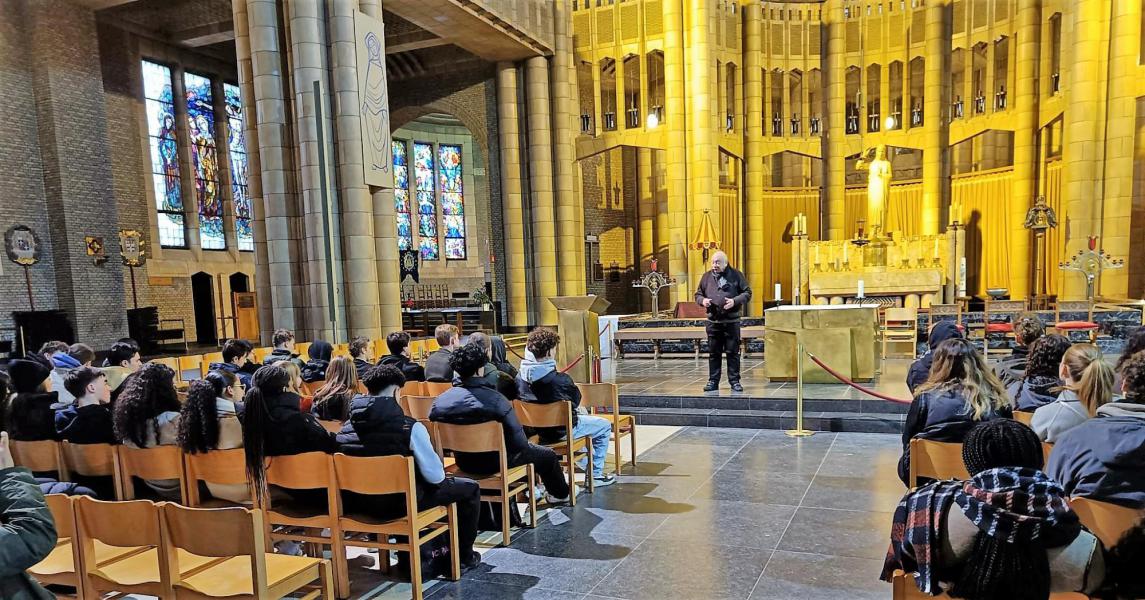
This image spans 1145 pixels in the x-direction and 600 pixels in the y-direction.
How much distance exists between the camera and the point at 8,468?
5.06 ft

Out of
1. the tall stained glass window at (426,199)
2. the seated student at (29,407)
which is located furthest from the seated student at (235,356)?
the tall stained glass window at (426,199)

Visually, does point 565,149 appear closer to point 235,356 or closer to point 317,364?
point 317,364

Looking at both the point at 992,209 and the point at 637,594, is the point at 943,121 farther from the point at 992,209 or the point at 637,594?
the point at 637,594

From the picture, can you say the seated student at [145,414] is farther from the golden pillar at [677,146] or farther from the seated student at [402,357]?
the golden pillar at [677,146]

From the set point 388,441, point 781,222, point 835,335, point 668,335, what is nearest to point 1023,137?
point 781,222

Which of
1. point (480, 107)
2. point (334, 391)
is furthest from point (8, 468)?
point (480, 107)

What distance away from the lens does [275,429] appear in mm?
3029

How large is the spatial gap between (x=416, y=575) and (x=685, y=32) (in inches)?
551

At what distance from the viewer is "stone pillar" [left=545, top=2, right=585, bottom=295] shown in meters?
14.8

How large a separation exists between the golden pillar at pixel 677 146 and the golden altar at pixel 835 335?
24.5 ft

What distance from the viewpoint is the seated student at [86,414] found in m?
3.33

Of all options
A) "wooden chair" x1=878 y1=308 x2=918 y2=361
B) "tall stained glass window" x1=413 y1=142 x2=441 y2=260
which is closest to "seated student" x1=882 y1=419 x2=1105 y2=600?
"wooden chair" x1=878 y1=308 x2=918 y2=361

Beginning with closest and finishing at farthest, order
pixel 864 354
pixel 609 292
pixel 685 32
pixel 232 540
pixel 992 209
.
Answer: pixel 232 540, pixel 864 354, pixel 685 32, pixel 992 209, pixel 609 292

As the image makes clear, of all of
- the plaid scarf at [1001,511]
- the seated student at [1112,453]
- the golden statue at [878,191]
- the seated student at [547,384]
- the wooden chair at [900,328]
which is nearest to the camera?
the plaid scarf at [1001,511]
